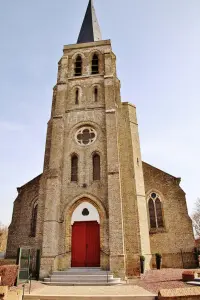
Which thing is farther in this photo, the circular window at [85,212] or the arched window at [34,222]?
the arched window at [34,222]

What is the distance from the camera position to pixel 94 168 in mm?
16047

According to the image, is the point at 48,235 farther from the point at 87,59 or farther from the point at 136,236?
the point at 87,59

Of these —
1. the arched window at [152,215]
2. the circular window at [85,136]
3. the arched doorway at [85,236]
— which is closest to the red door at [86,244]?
the arched doorway at [85,236]

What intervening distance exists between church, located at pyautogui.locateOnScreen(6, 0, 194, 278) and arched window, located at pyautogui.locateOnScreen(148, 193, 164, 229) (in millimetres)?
75

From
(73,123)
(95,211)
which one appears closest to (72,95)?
(73,123)

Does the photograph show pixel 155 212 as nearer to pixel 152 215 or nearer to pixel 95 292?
pixel 152 215

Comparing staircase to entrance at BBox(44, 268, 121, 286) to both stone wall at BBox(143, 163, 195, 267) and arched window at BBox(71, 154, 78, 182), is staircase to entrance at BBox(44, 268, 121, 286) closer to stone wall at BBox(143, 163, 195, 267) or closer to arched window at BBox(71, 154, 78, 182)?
arched window at BBox(71, 154, 78, 182)

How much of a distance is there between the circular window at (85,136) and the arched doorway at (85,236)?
4593mm

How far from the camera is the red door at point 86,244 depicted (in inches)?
542

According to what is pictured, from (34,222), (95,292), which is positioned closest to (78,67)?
(34,222)

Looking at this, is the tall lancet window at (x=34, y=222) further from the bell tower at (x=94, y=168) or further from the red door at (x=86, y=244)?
the red door at (x=86, y=244)

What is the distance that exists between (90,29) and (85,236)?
2165 centimetres

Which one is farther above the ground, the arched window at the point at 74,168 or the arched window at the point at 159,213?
the arched window at the point at 74,168

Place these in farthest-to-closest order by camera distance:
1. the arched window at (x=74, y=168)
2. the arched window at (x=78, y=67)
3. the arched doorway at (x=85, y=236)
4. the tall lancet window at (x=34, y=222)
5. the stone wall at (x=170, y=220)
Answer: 1. the arched window at (x=78, y=67)
2. the tall lancet window at (x=34, y=222)
3. the stone wall at (x=170, y=220)
4. the arched window at (x=74, y=168)
5. the arched doorway at (x=85, y=236)
